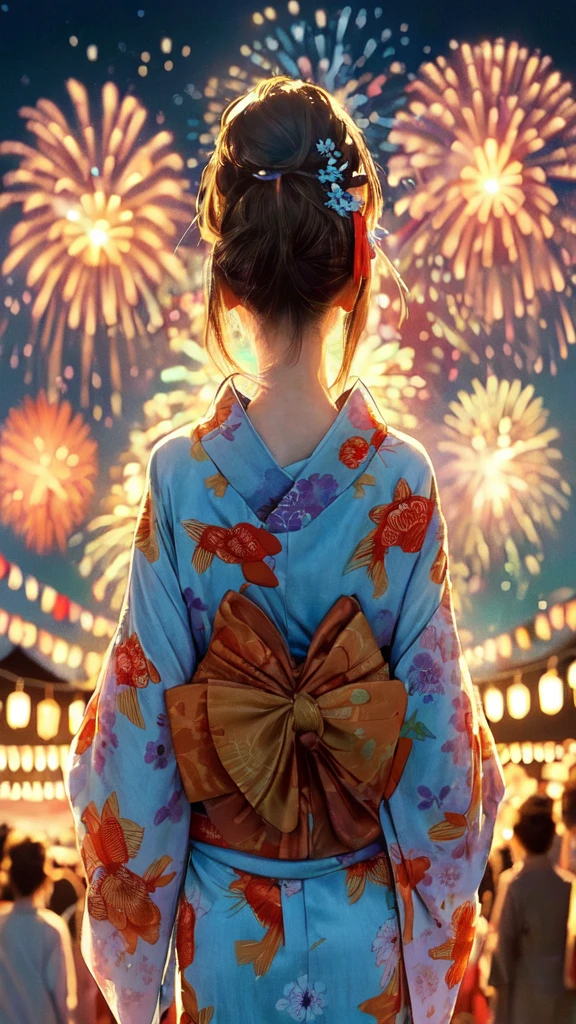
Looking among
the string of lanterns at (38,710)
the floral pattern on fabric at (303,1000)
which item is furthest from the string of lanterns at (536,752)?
the floral pattern on fabric at (303,1000)

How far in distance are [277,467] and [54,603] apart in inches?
129

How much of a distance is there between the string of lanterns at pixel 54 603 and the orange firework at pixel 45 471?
0.40 feet

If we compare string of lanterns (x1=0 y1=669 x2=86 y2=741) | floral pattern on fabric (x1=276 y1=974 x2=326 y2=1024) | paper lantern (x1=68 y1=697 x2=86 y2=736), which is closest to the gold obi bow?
floral pattern on fabric (x1=276 y1=974 x2=326 y2=1024)

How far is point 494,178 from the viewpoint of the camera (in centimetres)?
398

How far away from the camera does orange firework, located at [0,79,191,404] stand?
145 inches

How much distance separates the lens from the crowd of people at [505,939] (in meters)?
2.19

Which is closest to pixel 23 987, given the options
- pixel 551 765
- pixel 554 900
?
pixel 554 900

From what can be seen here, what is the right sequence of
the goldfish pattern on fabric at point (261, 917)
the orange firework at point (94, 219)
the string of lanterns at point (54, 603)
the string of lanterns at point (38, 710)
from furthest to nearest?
the string of lanterns at point (38, 710), the string of lanterns at point (54, 603), the orange firework at point (94, 219), the goldfish pattern on fabric at point (261, 917)

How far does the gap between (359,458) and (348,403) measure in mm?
69

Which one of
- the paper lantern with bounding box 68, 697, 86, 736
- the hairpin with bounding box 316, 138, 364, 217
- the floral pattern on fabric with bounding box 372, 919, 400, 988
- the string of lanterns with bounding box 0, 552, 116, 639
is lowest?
the floral pattern on fabric with bounding box 372, 919, 400, 988

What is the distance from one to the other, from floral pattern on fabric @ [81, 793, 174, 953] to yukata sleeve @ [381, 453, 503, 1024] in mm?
238

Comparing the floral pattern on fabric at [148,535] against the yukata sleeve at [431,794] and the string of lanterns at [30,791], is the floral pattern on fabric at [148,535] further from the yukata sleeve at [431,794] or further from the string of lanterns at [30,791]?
the string of lanterns at [30,791]

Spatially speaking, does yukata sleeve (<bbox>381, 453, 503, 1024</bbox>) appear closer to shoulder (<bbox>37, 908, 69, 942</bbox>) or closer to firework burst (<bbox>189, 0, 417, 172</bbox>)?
shoulder (<bbox>37, 908, 69, 942</bbox>)

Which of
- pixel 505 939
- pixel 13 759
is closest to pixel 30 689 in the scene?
pixel 13 759
